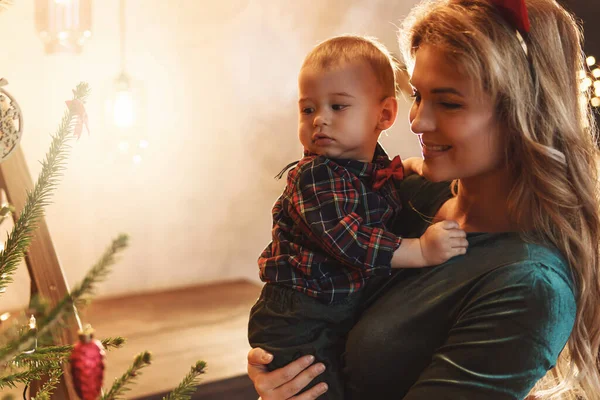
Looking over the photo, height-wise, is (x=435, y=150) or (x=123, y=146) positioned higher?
(x=435, y=150)

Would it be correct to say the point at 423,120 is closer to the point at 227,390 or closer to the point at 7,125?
the point at 7,125

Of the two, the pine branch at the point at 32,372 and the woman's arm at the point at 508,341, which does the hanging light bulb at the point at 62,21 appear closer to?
the pine branch at the point at 32,372

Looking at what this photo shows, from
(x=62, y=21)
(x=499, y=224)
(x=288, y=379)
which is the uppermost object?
(x=62, y=21)

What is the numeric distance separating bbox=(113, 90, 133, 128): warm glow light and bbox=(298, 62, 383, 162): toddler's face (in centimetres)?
216

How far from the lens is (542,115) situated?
118 cm

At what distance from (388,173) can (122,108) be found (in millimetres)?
2329

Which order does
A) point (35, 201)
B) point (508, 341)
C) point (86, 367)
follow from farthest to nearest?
point (508, 341)
point (35, 201)
point (86, 367)

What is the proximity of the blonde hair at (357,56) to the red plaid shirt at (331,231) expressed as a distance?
21 cm

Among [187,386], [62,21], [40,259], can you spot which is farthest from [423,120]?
[62,21]

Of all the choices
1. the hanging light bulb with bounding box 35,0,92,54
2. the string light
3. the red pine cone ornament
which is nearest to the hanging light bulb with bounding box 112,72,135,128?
the hanging light bulb with bounding box 35,0,92,54

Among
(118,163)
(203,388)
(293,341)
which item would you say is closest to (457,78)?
(293,341)

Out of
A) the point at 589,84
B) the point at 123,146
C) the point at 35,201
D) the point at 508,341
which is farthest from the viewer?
the point at 123,146

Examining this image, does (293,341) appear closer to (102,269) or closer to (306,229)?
(306,229)

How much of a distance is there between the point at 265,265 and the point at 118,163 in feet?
7.77
